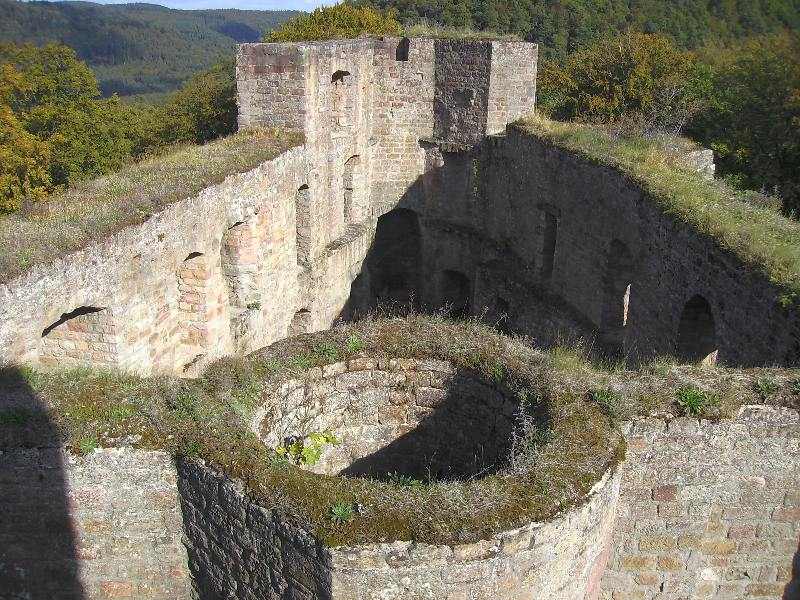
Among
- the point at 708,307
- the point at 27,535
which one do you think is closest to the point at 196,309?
the point at 27,535

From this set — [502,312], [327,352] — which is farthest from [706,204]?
[502,312]

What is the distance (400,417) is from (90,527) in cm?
278

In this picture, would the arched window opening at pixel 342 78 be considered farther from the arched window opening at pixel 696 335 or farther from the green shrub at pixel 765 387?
the green shrub at pixel 765 387

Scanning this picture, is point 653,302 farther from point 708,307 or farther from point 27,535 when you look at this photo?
point 27,535

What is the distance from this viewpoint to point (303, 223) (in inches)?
570

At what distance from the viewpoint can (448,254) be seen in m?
17.6

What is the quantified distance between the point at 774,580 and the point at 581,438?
2599 mm

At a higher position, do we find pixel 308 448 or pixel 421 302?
pixel 308 448

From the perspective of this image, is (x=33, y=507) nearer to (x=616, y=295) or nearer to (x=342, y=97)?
(x=616, y=295)

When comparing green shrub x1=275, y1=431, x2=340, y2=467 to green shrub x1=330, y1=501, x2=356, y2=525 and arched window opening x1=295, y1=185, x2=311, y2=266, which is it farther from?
arched window opening x1=295, y1=185, x2=311, y2=266

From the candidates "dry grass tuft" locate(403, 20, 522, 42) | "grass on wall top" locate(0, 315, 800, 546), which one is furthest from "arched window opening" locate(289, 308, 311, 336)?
"grass on wall top" locate(0, 315, 800, 546)

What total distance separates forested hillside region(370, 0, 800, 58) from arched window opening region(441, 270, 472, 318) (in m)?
20.3

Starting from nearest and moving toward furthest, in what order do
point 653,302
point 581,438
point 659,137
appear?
point 581,438 → point 653,302 → point 659,137

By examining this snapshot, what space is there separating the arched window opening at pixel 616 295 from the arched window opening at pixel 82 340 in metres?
7.57
